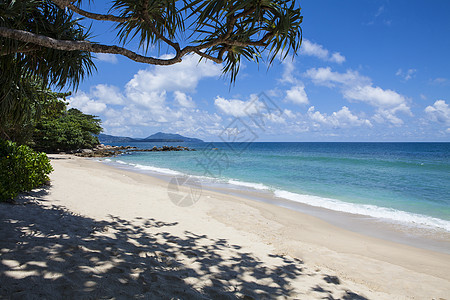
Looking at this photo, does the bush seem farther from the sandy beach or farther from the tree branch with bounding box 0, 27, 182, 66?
the tree branch with bounding box 0, 27, 182, 66

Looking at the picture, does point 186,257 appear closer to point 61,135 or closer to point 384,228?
point 384,228

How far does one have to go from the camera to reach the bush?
16.3 feet

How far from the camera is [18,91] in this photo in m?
4.90

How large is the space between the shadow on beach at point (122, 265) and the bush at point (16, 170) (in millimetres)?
680

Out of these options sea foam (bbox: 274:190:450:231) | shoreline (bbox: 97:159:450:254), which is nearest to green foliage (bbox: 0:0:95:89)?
shoreline (bbox: 97:159:450:254)

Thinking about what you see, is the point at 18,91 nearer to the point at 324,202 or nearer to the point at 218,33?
the point at 218,33

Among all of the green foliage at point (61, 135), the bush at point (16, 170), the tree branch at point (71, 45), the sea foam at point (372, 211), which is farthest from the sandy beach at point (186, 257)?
the green foliage at point (61, 135)

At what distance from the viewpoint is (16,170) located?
5.44 meters

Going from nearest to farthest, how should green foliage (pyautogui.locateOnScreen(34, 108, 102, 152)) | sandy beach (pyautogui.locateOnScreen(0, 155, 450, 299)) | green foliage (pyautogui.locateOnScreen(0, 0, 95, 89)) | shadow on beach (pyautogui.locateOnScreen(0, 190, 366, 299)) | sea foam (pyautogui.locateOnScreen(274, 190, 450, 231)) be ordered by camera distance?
1. shadow on beach (pyautogui.locateOnScreen(0, 190, 366, 299))
2. sandy beach (pyautogui.locateOnScreen(0, 155, 450, 299))
3. green foliage (pyautogui.locateOnScreen(0, 0, 95, 89))
4. sea foam (pyautogui.locateOnScreen(274, 190, 450, 231))
5. green foliage (pyautogui.locateOnScreen(34, 108, 102, 152))

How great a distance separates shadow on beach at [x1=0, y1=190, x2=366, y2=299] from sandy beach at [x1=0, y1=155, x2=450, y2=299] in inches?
0.5

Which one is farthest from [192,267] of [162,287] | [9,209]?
[9,209]

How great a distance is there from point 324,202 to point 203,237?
6857 millimetres

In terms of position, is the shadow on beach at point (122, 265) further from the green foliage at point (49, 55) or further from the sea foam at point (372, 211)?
the sea foam at point (372, 211)

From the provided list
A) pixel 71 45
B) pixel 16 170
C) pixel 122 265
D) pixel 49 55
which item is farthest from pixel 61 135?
pixel 122 265
